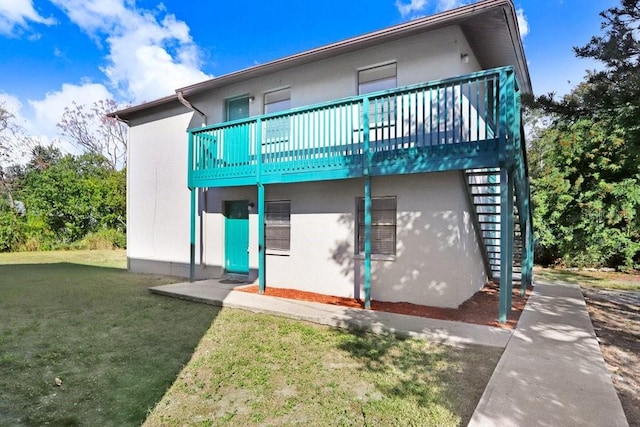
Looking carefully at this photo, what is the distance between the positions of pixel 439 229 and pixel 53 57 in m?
23.6

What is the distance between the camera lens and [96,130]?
27266mm

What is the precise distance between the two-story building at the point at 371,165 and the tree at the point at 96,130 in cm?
2029

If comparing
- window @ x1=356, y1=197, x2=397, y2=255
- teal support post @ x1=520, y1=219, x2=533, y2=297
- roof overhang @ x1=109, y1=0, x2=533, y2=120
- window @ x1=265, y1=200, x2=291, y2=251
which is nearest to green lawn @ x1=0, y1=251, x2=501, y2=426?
window @ x1=356, y1=197, x2=397, y2=255

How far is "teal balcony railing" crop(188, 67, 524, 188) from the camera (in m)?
5.70

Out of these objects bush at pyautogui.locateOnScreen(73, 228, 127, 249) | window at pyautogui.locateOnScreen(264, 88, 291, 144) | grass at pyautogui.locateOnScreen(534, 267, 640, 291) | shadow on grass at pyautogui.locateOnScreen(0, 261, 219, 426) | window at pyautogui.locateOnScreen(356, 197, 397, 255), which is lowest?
grass at pyautogui.locateOnScreen(534, 267, 640, 291)

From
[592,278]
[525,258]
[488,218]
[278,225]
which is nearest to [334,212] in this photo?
[278,225]

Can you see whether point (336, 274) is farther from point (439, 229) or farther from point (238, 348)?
point (238, 348)

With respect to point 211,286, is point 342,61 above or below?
above

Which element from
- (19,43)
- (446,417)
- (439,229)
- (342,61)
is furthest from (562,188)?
(19,43)

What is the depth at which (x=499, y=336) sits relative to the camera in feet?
16.0

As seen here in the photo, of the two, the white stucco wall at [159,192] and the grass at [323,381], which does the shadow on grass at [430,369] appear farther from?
the white stucco wall at [159,192]

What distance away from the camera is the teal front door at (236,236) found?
9672mm

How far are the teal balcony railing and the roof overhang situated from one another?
3.33 feet

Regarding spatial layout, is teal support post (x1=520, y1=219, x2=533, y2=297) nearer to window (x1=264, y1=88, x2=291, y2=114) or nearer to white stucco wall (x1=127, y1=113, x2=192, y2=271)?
window (x1=264, y1=88, x2=291, y2=114)
